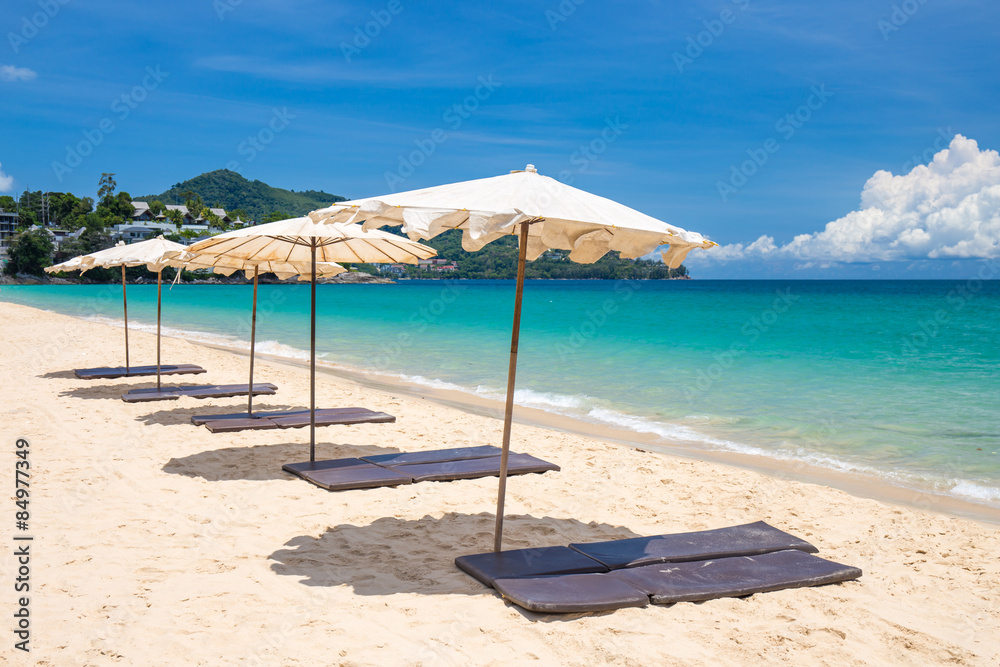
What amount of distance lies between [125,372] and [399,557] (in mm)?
9646

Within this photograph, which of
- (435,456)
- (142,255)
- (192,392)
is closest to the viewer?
(435,456)

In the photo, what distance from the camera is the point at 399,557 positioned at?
436 cm

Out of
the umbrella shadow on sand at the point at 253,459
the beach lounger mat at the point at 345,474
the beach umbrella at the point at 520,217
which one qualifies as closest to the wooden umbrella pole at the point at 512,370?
the beach umbrella at the point at 520,217

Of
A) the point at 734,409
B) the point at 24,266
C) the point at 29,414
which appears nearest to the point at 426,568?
the point at 29,414

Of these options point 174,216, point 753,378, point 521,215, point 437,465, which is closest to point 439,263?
point 753,378

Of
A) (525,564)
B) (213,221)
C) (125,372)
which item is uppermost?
(213,221)

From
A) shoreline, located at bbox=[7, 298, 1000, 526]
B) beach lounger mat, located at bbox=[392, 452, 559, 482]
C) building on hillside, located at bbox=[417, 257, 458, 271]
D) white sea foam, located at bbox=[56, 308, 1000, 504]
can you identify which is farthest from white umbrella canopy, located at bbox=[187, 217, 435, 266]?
white sea foam, located at bbox=[56, 308, 1000, 504]

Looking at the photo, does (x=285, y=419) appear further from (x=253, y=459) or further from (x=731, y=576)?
(x=731, y=576)

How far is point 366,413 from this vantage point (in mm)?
9008

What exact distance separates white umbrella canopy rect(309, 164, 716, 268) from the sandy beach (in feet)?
6.67

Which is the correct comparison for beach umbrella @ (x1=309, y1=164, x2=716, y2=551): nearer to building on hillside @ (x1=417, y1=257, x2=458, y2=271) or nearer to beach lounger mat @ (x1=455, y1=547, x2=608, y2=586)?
beach lounger mat @ (x1=455, y1=547, x2=608, y2=586)

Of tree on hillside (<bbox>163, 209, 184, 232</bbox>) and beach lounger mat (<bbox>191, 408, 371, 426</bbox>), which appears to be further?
tree on hillside (<bbox>163, 209, 184, 232</bbox>)

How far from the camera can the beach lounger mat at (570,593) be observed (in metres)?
3.51

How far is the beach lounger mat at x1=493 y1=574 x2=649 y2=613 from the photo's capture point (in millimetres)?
3514
